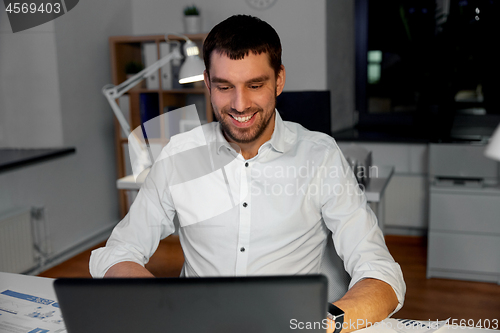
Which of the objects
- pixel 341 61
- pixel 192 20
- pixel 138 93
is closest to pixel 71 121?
pixel 138 93

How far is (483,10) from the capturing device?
10.6 feet

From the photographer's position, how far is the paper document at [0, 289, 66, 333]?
33.5 inches

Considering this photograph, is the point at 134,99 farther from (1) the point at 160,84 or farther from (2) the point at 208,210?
(2) the point at 208,210

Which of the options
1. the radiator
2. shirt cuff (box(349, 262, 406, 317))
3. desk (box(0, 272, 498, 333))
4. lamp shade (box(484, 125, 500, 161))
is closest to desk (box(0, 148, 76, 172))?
the radiator

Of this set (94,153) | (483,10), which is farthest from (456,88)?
(94,153)

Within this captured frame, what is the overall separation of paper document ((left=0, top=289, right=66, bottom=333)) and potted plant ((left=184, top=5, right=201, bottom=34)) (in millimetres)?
2567

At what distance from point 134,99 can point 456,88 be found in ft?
7.51

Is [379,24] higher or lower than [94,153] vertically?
higher

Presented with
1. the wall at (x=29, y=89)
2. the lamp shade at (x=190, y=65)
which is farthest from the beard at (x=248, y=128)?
the wall at (x=29, y=89)

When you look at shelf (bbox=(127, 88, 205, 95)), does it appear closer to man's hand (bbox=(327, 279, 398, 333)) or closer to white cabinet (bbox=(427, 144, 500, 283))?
white cabinet (bbox=(427, 144, 500, 283))

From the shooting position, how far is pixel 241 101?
1.03m

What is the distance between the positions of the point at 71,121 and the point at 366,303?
2.58 meters

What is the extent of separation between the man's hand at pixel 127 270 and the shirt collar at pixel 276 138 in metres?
0.36

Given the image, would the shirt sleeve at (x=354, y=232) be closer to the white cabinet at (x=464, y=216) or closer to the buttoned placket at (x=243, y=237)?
the buttoned placket at (x=243, y=237)
